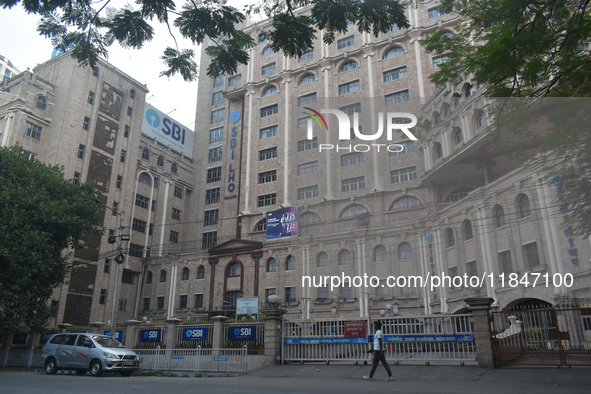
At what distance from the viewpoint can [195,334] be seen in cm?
1759

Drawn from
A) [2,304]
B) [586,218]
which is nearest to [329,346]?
[586,218]

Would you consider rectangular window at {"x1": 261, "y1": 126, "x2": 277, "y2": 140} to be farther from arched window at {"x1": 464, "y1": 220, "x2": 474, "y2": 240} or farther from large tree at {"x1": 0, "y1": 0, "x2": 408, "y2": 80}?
large tree at {"x1": 0, "y1": 0, "x2": 408, "y2": 80}

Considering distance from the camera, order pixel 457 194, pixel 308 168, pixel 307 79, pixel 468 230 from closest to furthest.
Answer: pixel 468 230 < pixel 457 194 < pixel 308 168 < pixel 307 79

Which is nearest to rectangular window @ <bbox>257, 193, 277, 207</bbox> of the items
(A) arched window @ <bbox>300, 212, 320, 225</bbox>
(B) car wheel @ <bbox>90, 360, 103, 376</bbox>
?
(A) arched window @ <bbox>300, 212, 320, 225</bbox>

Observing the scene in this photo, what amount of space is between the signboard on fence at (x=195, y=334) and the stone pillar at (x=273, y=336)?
2.96 metres

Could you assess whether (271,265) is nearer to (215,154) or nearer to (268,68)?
(215,154)

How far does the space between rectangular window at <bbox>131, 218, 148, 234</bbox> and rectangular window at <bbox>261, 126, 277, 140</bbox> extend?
15.3 metres

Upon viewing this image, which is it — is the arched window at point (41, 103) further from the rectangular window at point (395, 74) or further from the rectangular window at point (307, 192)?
the rectangular window at point (395, 74)

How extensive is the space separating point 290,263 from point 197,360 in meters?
23.2

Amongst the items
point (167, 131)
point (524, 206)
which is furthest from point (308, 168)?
point (524, 206)

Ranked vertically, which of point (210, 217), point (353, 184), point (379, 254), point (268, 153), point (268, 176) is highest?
point (268, 153)

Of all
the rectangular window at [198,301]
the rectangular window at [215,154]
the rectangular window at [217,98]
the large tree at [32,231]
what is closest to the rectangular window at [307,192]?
the rectangular window at [215,154]

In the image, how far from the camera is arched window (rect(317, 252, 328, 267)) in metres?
36.2

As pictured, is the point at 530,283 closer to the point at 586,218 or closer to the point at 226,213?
the point at 586,218
